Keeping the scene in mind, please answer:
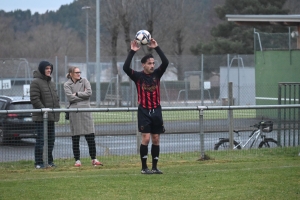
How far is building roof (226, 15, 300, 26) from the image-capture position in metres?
27.7

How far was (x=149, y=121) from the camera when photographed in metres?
10.8

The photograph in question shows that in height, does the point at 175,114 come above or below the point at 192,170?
above

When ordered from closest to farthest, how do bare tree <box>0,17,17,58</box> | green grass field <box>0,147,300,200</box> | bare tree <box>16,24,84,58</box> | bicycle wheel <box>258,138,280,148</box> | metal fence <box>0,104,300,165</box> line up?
green grass field <box>0,147,300,200</box> < metal fence <box>0,104,300,165</box> < bicycle wheel <box>258,138,280,148</box> < bare tree <box>0,17,17,58</box> < bare tree <box>16,24,84,58</box>

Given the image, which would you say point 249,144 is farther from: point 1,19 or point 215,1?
point 215,1

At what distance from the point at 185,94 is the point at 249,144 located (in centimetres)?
1667

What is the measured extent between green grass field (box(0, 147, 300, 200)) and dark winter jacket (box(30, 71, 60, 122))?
0.96m

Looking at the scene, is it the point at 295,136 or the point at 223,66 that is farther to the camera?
the point at 223,66

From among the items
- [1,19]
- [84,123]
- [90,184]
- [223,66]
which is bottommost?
[90,184]

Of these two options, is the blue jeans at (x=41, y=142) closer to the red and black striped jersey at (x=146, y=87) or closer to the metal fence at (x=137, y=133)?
the metal fence at (x=137, y=133)

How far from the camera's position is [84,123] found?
12.4 meters

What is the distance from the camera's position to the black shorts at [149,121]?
10.8 meters

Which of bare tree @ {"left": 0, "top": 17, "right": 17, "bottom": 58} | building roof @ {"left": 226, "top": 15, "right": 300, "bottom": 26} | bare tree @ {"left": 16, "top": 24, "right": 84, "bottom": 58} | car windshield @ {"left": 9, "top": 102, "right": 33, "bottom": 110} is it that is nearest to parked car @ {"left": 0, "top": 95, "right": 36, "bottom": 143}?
car windshield @ {"left": 9, "top": 102, "right": 33, "bottom": 110}

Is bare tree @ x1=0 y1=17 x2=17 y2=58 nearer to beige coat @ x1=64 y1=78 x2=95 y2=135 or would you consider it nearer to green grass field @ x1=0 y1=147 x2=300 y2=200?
beige coat @ x1=64 y1=78 x2=95 y2=135

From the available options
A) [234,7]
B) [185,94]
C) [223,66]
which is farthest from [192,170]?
[234,7]
